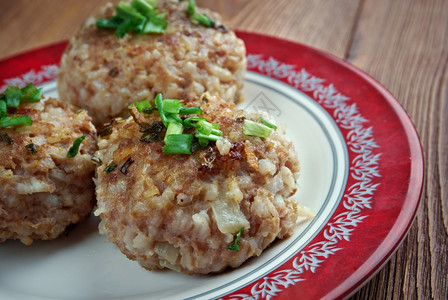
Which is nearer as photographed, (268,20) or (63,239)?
(63,239)

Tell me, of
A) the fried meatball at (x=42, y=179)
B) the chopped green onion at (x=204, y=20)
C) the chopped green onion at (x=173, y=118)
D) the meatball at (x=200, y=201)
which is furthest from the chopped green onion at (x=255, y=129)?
the chopped green onion at (x=204, y=20)

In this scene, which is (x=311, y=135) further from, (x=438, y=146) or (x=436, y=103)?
(x=436, y=103)

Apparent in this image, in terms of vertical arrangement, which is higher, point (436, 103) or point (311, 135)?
point (436, 103)

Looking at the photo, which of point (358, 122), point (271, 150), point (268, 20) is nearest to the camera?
point (271, 150)

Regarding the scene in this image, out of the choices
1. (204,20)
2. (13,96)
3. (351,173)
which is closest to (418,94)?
(351,173)

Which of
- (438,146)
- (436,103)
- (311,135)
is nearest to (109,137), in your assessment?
(311,135)

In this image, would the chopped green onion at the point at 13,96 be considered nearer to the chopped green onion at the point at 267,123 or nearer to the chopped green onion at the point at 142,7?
the chopped green onion at the point at 142,7
